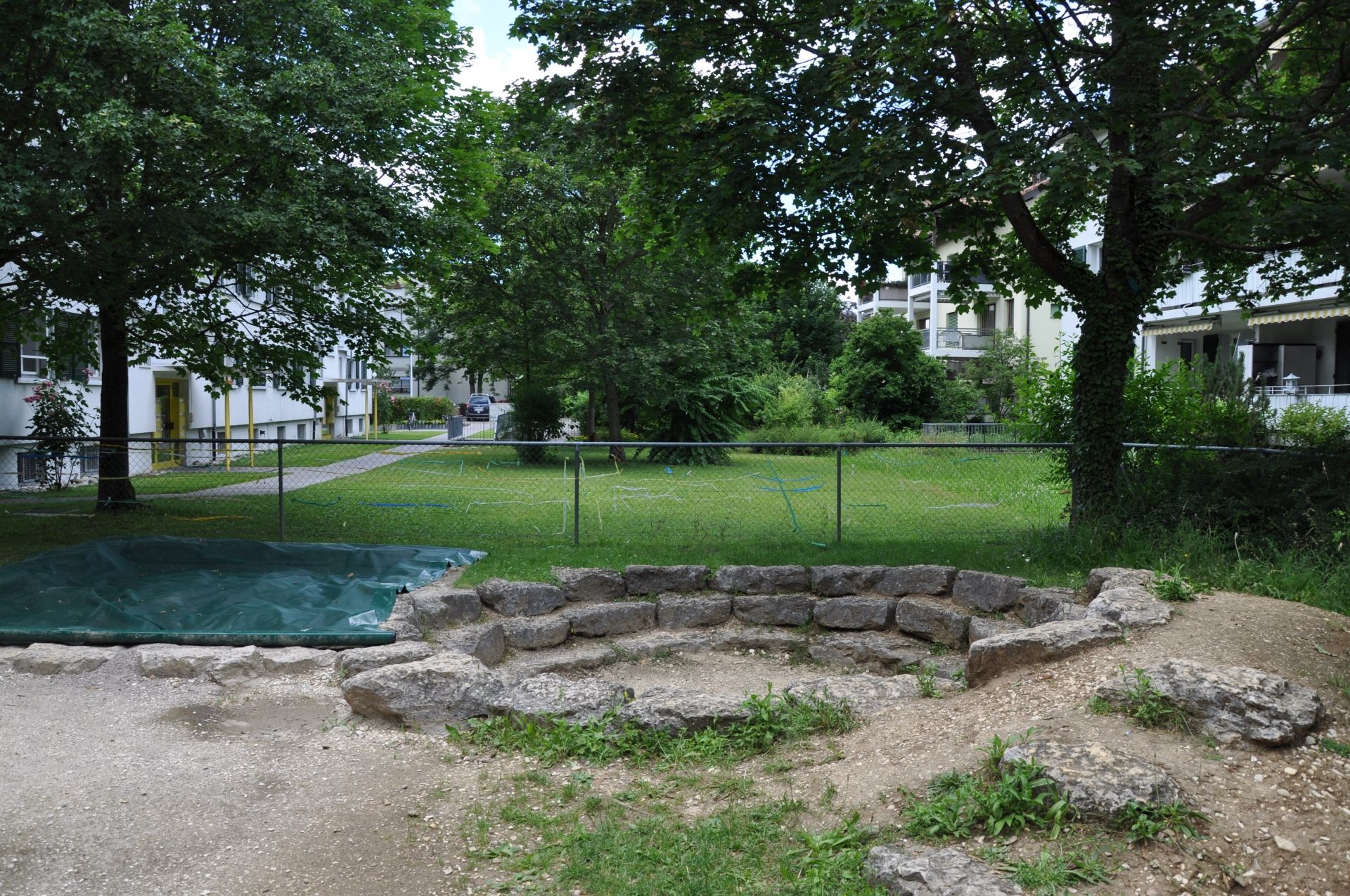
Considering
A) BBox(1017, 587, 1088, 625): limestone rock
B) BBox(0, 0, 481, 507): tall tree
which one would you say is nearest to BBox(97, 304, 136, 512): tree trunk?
BBox(0, 0, 481, 507): tall tree

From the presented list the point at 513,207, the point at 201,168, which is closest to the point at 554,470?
the point at 201,168

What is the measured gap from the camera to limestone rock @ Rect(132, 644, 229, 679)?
6.58 meters

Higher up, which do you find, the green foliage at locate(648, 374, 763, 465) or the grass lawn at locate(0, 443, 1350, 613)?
the green foliage at locate(648, 374, 763, 465)

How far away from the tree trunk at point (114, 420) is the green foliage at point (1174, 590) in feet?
40.0

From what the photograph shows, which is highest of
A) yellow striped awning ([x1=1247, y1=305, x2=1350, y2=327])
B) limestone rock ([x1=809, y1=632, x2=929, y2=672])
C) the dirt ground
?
yellow striped awning ([x1=1247, y1=305, x2=1350, y2=327])

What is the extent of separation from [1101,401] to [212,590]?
9.18 meters

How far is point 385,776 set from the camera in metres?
5.10

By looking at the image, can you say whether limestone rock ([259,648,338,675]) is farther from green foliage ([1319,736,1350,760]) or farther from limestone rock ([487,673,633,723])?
green foliage ([1319,736,1350,760])

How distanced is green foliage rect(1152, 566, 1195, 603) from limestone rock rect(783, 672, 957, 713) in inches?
62.3

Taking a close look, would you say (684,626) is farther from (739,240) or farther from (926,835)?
(926,835)

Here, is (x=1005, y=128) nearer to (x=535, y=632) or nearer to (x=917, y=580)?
(x=917, y=580)

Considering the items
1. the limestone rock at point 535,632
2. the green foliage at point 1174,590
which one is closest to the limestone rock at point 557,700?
the limestone rock at point 535,632

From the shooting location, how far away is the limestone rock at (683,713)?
554cm

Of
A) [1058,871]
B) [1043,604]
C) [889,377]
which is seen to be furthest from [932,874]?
[889,377]
